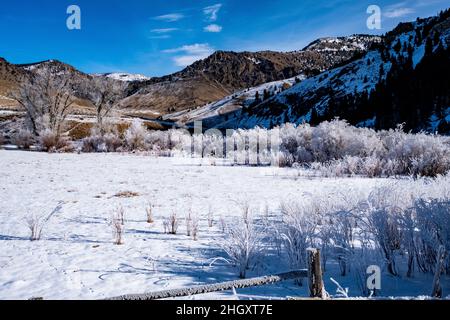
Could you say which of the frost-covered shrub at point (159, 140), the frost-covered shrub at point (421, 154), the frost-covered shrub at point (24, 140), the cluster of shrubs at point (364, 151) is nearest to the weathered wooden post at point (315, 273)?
the cluster of shrubs at point (364, 151)

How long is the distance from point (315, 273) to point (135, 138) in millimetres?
25273

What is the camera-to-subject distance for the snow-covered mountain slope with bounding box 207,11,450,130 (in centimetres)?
3425

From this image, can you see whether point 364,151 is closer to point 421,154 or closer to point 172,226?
point 421,154

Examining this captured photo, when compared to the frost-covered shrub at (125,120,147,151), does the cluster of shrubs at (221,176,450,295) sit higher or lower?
lower

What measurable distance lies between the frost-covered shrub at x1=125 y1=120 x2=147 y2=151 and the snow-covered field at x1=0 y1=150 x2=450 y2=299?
46.8ft

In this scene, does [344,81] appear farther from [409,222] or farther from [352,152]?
[409,222]

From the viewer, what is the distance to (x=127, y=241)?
19.7 ft

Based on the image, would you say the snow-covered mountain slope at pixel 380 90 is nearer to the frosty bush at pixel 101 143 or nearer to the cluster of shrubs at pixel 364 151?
the cluster of shrubs at pixel 364 151

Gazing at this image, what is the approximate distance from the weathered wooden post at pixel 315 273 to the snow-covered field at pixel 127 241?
39.8 inches

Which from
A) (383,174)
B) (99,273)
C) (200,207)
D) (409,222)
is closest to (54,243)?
(99,273)

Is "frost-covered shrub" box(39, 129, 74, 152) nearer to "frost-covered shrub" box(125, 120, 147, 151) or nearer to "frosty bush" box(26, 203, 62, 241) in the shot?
"frost-covered shrub" box(125, 120, 147, 151)

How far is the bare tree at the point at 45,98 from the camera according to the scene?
30.0m

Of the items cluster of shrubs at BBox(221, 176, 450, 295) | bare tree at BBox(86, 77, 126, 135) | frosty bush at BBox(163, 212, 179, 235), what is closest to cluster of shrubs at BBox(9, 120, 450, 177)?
cluster of shrubs at BBox(221, 176, 450, 295)
